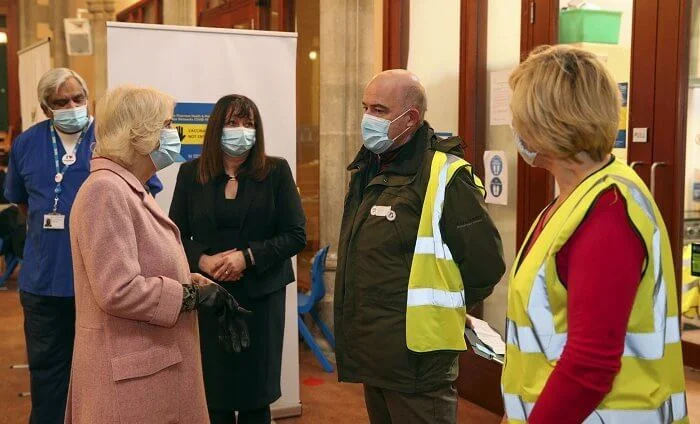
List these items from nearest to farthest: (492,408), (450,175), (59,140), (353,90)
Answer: (450,175) → (59,140) → (492,408) → (353,90)

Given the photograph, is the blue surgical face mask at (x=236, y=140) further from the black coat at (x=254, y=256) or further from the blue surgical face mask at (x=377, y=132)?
the blue surgical face mask at (x=377, y=132)

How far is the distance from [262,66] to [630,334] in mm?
2935

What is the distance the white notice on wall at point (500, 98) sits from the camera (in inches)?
163

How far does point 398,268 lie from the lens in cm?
233

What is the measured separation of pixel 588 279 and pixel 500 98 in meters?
2.99

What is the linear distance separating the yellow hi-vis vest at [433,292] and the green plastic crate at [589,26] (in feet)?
5.70

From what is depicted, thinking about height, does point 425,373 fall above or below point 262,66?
below

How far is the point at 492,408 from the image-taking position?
4207 millimetres

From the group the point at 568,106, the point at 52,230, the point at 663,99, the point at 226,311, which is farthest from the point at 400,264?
the point at 52,230

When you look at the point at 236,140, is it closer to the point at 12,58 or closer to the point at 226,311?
the point at 226,311

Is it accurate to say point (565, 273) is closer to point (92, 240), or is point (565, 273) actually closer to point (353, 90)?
point (92, 240)

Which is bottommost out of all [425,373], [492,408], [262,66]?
[492,408]

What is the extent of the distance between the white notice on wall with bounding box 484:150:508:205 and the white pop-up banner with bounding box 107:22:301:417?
105 centimetres

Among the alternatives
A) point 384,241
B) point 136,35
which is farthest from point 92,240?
point 136,35
